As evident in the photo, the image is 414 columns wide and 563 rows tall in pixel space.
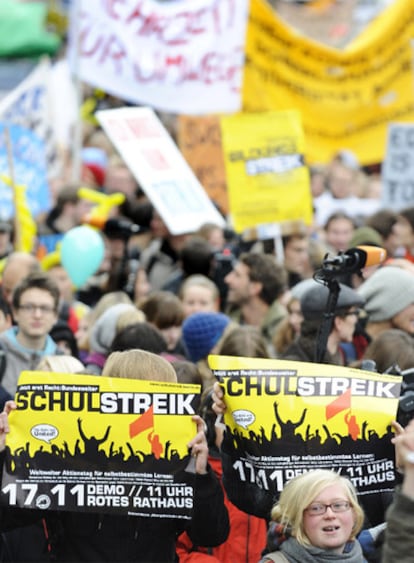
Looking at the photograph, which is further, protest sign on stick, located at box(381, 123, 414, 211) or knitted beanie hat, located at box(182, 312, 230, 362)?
protest sign on stick, located at box(381, 123, 414, 211)

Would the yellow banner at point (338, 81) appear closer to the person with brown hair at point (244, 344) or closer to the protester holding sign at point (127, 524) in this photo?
the person with brown hair at point (244, 344)

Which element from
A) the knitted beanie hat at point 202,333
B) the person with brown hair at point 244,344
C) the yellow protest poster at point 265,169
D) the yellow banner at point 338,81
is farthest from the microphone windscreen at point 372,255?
the yellow banner at point 338,81

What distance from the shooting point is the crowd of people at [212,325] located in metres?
4.65

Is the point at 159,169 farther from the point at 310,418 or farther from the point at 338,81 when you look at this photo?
the point at 310,418

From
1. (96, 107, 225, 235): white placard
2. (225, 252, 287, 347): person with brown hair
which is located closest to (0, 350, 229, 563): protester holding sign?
(225, 252, 287, 347): person with brown hair

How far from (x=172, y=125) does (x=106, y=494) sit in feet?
43.1

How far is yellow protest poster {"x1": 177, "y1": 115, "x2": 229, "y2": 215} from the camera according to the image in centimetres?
1264

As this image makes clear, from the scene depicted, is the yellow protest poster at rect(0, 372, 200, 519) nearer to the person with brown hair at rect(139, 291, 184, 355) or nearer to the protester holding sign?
the protester holding sign

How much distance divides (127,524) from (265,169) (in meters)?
5.98

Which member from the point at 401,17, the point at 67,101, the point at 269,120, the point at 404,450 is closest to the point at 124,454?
the point at 404,450

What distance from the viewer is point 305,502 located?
4598 millimetres

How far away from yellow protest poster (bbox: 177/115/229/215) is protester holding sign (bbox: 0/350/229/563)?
756cm

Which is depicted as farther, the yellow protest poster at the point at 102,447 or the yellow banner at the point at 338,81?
the yellow banner at the point at 338,81

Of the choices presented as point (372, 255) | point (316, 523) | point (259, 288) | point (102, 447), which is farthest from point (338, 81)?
point (316, 523)
